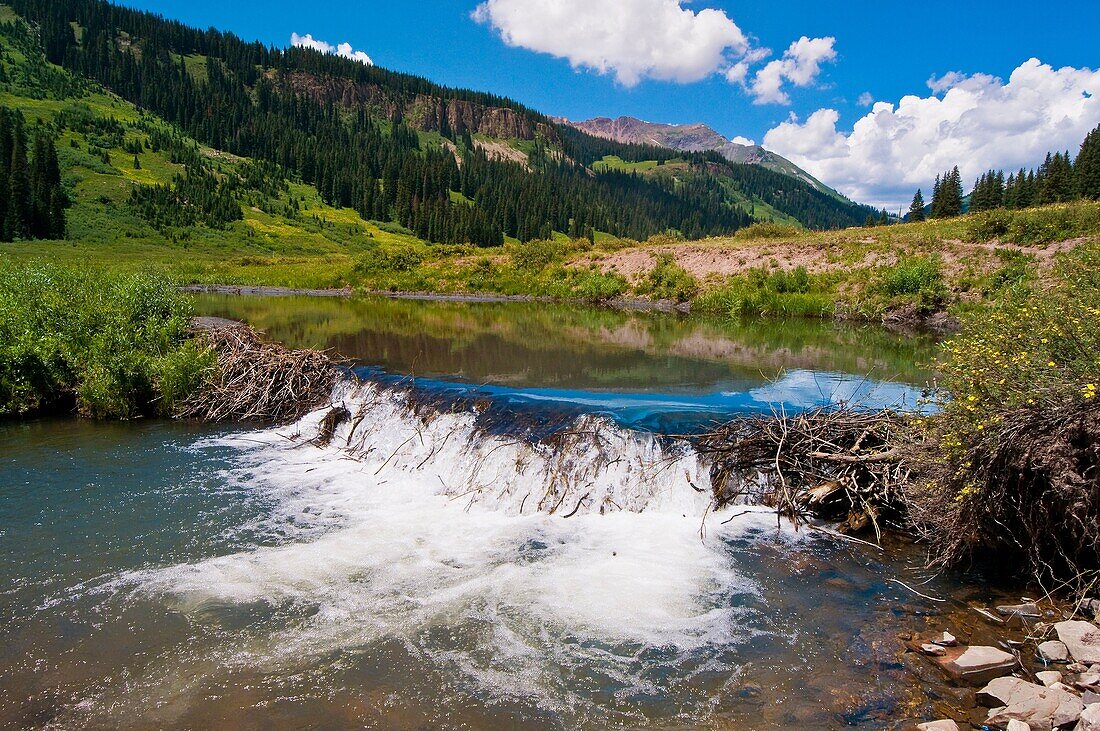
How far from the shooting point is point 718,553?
388 inches

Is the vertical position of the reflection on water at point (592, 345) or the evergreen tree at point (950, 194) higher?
the evergreen tree at point (950, 194)

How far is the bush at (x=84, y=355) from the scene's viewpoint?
652 inches

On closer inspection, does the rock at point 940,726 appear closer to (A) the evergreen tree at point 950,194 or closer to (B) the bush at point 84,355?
(B) the bush at point 84,355

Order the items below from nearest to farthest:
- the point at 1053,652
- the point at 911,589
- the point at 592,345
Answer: the point at 1053,652, the point at 911,589, the point at 592,345

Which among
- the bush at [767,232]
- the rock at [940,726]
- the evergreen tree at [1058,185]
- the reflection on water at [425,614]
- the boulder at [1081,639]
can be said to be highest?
the evergreen tree at [1058,185]

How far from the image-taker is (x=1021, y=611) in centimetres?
745

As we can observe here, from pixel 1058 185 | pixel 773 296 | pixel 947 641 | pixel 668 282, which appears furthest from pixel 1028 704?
pixel 1058 185

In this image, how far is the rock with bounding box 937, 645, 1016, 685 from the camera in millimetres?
A: 6234

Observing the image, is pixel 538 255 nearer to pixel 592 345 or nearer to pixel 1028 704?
pixel 592 345

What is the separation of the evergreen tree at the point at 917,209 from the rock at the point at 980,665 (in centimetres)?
11436

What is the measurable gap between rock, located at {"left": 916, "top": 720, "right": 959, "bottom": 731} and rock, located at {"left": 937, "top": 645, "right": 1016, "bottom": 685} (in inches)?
32.7

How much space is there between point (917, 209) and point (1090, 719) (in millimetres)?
120105

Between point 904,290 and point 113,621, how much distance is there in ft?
136

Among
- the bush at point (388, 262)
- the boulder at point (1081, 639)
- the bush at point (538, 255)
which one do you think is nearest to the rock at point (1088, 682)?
the boulder at point (1081, 639)
